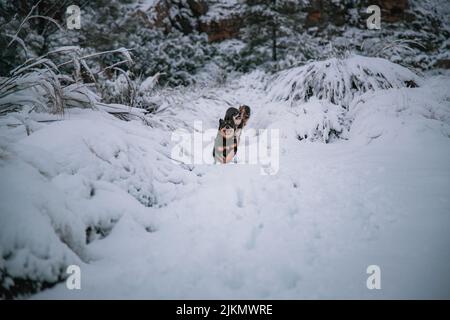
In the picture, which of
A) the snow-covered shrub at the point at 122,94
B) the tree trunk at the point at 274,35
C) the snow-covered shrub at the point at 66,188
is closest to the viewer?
the snow-covered shrub at the point at 66,188

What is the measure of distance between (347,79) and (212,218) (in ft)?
12.5

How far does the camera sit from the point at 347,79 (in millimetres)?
4484

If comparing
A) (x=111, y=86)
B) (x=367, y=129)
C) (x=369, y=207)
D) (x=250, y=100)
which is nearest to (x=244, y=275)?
(x=369, y=207)

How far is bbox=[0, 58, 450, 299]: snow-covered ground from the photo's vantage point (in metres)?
1.24

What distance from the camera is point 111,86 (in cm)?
420

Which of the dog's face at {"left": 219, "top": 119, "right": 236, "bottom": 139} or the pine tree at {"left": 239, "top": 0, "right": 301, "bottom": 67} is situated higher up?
the pine tree at {"left": 239, "top": 0, "right": 301, "bottom": 67}

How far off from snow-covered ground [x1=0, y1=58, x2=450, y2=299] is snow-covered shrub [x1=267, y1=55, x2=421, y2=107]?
1.68 metres

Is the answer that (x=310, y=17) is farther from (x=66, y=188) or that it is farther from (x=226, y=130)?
(x=66, y=188)

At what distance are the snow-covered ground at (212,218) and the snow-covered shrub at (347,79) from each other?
1678mm

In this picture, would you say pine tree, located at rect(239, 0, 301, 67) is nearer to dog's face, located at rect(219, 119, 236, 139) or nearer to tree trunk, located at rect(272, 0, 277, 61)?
tree trunk, located at rect(272, 0, 277, 61)

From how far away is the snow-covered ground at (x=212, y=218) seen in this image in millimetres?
1239

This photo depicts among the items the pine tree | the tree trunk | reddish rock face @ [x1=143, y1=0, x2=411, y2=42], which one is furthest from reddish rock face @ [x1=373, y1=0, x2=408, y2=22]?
the tree trunk

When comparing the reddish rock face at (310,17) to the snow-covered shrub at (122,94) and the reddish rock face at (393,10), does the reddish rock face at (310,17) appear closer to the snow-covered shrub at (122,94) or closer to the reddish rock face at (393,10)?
the reddish rock face at (393,10)

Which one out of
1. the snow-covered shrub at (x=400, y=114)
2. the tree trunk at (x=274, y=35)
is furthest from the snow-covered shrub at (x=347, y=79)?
the tree trunk at (x=274, y=35)
